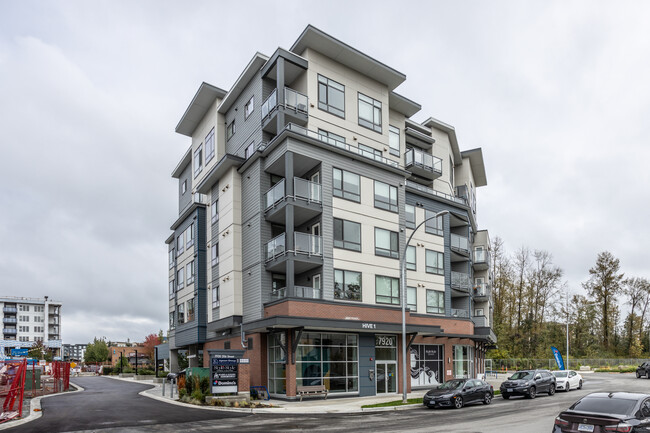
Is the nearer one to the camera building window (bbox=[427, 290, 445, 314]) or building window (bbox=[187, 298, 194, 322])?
building window (bbox=[427, 290, 445, 314])

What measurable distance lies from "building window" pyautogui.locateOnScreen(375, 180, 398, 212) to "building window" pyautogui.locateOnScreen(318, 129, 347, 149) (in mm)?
3472

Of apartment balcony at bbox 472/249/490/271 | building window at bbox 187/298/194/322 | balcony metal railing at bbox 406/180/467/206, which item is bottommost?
building window at bbox 187/298/194/322

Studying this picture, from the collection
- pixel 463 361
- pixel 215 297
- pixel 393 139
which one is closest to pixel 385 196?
pixel 393 139

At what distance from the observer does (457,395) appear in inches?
979

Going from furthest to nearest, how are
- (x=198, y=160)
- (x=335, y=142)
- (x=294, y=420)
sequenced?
1. (x=198, y=160)
2. (x=335, y=142)
3. (x=294, y=420)

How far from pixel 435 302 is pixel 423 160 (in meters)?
11.0

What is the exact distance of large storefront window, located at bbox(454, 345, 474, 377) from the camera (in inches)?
1622

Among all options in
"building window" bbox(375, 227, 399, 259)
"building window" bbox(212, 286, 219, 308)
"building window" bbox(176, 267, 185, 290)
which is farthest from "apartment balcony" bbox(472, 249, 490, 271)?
"building window" bbox(176, 267, 185, 290)

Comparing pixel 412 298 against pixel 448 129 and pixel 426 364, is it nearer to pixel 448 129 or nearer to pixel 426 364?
pixel 426 364

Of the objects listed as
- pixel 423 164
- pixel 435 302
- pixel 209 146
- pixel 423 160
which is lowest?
pixel 435 302

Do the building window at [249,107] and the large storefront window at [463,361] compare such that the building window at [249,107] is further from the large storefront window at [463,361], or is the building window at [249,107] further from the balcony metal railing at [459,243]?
the large storefront window at [463,361]

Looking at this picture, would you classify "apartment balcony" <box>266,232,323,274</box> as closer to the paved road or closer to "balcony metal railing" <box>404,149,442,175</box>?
the paved road

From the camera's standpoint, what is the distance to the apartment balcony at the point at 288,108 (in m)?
31.5

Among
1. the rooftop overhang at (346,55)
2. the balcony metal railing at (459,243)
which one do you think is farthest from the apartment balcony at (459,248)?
the rooftop overhang at (346,55)
